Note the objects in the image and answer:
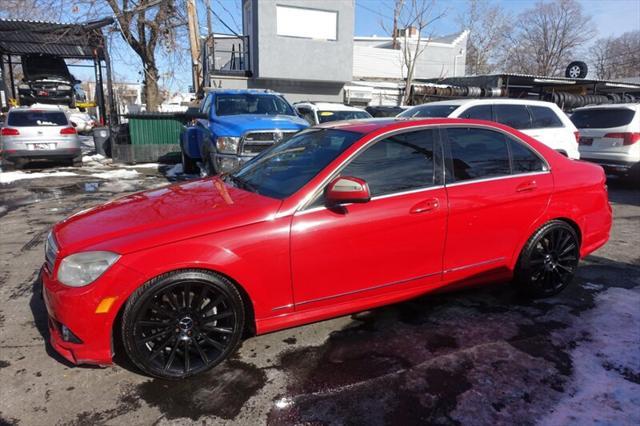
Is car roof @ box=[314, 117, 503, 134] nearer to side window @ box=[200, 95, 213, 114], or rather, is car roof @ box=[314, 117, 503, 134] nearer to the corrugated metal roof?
side window @ box=[200, 95, 213, 114]

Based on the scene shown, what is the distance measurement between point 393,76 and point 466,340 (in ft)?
105

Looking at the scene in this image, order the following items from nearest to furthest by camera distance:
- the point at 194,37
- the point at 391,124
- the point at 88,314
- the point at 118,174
Result: the point at 88,314
the point at 391,124
the point at 118,174
the point at 194,37

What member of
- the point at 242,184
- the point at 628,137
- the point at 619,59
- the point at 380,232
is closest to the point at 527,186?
the point at 380,232

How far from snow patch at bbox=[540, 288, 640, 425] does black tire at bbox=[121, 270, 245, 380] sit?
6.46ft

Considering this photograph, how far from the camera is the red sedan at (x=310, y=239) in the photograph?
2.64m

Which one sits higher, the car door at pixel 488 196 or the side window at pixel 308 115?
the side window at pixel 308 115

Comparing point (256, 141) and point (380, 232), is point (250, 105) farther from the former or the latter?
point (380, 232)

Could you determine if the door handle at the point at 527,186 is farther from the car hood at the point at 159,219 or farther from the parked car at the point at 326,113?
the parked car at the point at 326,113

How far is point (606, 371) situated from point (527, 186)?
1517mm

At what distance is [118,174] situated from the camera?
454 inches

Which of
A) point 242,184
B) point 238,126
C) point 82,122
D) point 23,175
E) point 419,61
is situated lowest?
point 23,175

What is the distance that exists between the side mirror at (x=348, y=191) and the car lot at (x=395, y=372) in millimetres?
1128

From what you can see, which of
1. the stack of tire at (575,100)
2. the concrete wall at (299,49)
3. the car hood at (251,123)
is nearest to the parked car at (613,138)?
the car hood at (251,123)

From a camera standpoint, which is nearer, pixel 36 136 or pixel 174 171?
pixel 36 136
